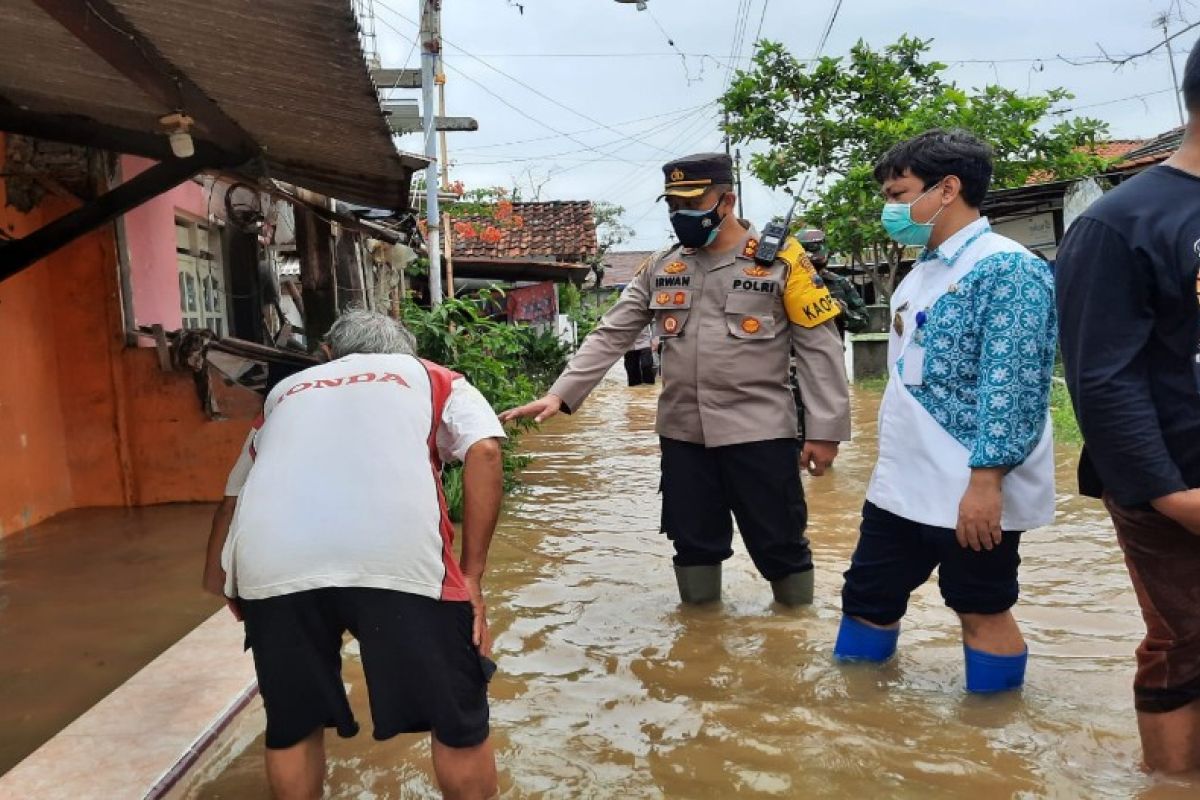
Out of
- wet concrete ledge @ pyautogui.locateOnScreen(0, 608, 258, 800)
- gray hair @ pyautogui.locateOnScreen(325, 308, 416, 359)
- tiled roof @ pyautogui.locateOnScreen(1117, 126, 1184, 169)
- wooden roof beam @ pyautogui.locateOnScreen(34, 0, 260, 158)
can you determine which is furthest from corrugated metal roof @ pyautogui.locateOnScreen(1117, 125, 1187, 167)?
wet concrete ledge @ pyautogui.locateOnScreen(0, 608, 258, 800)

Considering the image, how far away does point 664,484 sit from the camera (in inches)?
159

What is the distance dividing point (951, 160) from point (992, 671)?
1554 millimetres

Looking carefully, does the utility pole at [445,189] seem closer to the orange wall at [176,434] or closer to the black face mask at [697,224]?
the orange wall at [176,434]

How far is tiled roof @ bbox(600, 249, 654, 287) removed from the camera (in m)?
45.9

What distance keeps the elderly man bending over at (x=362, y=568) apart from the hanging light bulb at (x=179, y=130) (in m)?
2.36

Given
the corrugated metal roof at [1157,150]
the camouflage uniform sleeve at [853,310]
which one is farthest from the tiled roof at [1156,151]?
the camouflage uniform sleeve at [853,310]

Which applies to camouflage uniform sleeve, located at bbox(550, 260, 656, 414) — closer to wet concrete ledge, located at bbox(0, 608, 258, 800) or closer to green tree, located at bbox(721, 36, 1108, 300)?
wet concrete ledge, located at bbox(0, 608, 258, 800)

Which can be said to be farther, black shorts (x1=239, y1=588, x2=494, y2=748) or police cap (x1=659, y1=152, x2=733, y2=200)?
police cap (x1=659, y1=152, x2=733, y2=200)

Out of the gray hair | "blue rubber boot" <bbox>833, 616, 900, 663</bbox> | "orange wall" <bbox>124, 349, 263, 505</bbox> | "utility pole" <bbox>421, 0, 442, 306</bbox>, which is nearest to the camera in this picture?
the gray hair

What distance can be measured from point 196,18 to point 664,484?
A: 2.37 m

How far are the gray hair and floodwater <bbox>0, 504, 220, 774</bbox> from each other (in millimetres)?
1691

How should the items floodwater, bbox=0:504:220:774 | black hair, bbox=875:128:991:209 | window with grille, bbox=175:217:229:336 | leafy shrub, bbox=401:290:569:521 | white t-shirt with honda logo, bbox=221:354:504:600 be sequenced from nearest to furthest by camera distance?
white t-shirt with honda logo, bbox=221:354:504:600
black hair, bbox=875:128:991:209
floodwater, bbox=0:504:220:774
leafy shrub, bbox=401:290:569:521
window with grille, bbox=175:217:229:336

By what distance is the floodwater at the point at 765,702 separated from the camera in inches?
106

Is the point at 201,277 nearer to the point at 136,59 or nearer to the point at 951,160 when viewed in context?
the point at 136,59
